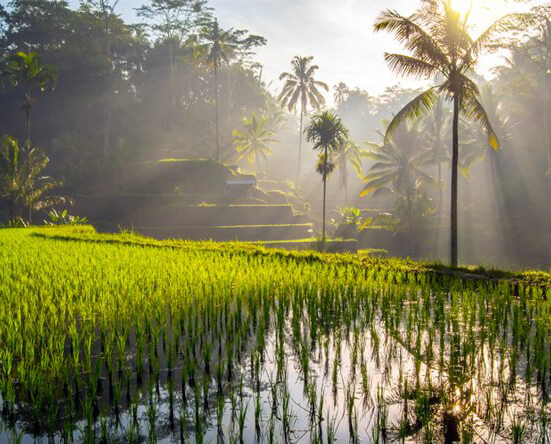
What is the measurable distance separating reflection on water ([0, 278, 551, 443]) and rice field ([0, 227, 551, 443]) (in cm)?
2

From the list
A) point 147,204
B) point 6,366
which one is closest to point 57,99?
point 147,204

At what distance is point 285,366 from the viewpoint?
4965 mm

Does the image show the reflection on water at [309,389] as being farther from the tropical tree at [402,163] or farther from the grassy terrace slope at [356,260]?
the tropical tree at [402,163]

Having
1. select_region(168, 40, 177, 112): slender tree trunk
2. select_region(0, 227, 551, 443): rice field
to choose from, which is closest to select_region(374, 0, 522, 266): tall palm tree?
select_region(0, 227, 551, 443): rice field

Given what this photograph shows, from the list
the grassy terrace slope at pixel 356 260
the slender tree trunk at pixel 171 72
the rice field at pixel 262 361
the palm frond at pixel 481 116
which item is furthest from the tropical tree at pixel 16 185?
the slender tree trunk at pixel 171 72

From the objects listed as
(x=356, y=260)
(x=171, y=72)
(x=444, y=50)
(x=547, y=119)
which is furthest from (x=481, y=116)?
(x=171, y=72)

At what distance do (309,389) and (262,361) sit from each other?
3.19ft

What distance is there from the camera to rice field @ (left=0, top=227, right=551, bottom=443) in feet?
12.0

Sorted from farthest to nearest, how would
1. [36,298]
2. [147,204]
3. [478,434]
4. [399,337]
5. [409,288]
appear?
[147,204] < [409,288] < [36,298] < [399,337] < [478,434]

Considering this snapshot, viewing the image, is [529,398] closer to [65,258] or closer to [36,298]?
[36,298]

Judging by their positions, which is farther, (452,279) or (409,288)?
(452,279)

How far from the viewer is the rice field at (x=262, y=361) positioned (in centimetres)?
366

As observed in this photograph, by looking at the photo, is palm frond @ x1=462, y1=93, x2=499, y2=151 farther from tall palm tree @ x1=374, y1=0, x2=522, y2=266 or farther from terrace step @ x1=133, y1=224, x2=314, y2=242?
terrace step @ x1=133, y1=224, x2=314, y2=242

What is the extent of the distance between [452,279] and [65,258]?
7.79 metres
